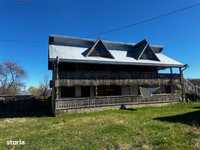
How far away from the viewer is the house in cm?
1800

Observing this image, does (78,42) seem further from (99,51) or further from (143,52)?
(143,52)

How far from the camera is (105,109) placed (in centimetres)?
1875

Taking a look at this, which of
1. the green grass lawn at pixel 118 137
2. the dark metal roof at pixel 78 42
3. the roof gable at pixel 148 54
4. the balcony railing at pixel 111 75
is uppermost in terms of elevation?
the dark metal roof at pixel 78 42

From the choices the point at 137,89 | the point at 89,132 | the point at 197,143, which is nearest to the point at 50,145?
the point at 89,132

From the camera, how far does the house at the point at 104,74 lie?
18.0 meters

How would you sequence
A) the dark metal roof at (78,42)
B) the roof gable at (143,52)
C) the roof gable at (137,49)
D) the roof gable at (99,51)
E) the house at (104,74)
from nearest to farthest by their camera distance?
the house at (104,74), the roof gable at (99,51), the dark metal roof at (78,42), the roof gable at (143,52), the roof gable at (137,49)

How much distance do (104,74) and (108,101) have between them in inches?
103

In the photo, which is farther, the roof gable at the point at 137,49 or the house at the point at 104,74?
the roof gable at the point at 137,49

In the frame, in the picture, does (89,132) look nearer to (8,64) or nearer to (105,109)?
(105,109)

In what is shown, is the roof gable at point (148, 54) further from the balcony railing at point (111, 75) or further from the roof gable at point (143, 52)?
the balcony railing at point (111, 75)

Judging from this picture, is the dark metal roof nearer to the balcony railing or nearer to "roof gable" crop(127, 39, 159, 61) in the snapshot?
"roof gable" crop(127, 39, 159, 61)

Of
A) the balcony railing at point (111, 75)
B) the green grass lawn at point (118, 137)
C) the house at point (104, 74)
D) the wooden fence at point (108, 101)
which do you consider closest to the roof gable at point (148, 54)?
the house at point (104, 74)

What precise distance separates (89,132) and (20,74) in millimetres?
60345

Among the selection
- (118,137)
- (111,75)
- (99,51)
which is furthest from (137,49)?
(118,137)
